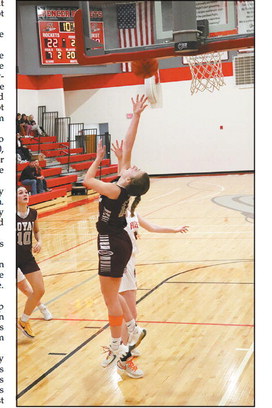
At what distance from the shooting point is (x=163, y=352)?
532cm

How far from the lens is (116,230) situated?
4555mm

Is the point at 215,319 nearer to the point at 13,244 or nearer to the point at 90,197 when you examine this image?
the point at 13,244

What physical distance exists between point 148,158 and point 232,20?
16704 mm

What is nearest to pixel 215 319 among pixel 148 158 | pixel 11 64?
pixel 11 64

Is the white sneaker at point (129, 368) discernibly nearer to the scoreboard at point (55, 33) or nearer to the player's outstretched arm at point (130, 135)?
the player's outstretched arm at point (130, 135)

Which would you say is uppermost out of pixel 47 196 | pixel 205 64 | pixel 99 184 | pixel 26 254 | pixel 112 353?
pixel 205 64

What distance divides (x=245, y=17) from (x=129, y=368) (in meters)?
3.04

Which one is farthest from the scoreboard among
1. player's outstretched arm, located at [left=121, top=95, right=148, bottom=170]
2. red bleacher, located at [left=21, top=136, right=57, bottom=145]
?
player's outstretched arm, located at [left=121, top=95, right=148, bottom=170]

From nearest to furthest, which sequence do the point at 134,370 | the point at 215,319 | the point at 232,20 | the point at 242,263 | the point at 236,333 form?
the point at 134,370 < the point at 232,20 < the point at 236,333 < the point at 215,319 < the point at 242,263

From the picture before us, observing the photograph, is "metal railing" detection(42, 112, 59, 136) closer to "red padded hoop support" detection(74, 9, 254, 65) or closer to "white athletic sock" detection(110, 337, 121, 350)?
"red padded hoop support" detection(74, 9, 254, 65)

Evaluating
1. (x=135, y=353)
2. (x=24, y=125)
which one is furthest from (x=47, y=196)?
(x=135, y=353)

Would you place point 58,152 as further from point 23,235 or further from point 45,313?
point 23,235

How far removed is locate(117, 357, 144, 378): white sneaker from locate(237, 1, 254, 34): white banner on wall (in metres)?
2.94
